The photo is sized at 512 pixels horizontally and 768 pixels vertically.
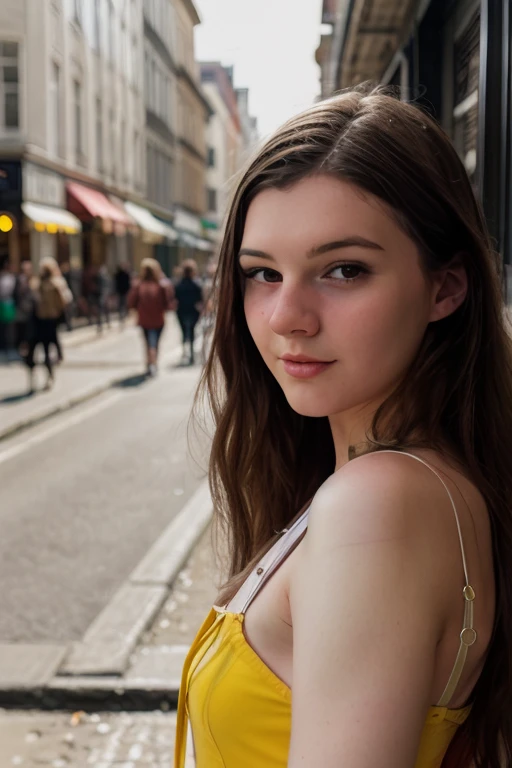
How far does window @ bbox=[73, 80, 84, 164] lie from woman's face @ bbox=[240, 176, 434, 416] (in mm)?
27887

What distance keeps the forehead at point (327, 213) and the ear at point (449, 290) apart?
0.13 meters

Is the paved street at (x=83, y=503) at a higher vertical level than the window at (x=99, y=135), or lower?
lower

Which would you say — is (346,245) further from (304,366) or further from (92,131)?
(92,131)

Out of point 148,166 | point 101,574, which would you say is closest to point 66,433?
point 101,574

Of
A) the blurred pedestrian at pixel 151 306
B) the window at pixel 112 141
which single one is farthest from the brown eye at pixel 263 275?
the window at pixel 112 141

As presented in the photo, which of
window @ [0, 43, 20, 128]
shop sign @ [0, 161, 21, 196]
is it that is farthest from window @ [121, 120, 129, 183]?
shop sign @ [0, 161, 21, 196]

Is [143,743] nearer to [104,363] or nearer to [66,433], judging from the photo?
[66,433]

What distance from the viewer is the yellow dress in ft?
3.73

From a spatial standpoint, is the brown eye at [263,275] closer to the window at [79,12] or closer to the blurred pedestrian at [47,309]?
the blurred pedestrian at [47,309]

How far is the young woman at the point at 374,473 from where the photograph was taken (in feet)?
3.13

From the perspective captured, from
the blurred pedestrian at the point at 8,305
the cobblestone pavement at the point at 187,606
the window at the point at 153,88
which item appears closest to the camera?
the cobblestone pavement at the point at 187,606

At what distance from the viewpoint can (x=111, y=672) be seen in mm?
4215

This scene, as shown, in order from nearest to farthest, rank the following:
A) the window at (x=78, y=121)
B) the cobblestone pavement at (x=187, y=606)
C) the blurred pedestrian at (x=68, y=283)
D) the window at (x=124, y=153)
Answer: the cobblestone pavement at (x=187, y=606), the blurred pedestrian at (x=68, y=283), the window at (x=78, y=121), the window at (x=124, y=153)

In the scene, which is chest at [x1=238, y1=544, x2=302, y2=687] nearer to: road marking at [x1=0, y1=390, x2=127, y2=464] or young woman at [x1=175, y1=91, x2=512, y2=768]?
young woman at [x1=175, y1=91, x2=512, y2=768]
